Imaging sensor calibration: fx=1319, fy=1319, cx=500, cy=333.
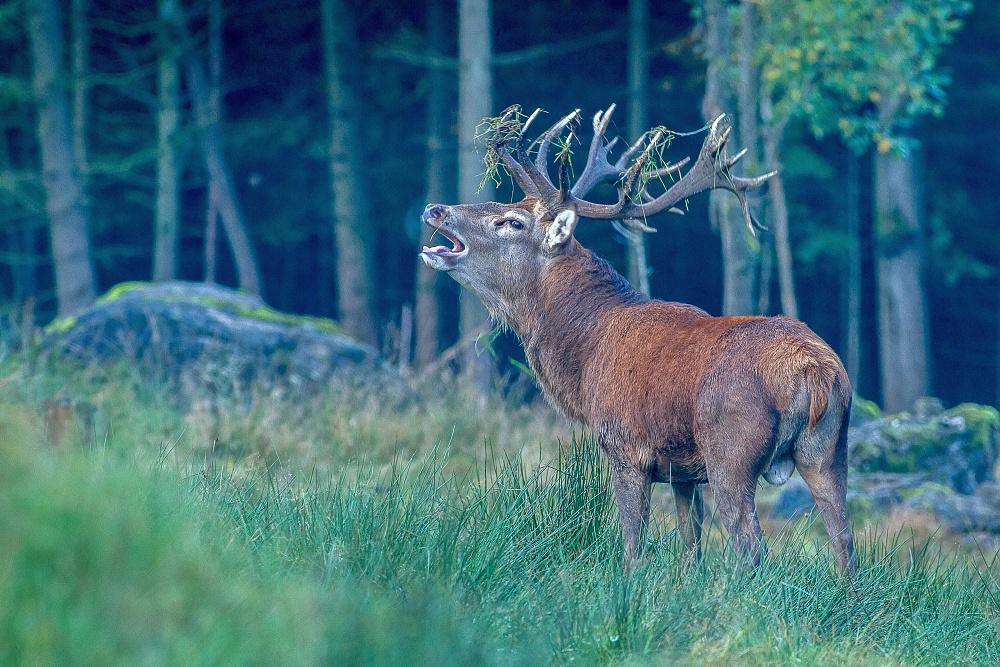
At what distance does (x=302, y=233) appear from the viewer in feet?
88.6

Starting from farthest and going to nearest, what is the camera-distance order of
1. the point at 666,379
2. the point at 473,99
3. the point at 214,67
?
the point at 214,67 < the point at 473,99 < the point at 666,379

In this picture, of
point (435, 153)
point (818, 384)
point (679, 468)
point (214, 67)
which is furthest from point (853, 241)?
point (818, 384)

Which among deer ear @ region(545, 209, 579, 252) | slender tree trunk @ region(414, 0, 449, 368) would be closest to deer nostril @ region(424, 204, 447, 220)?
deer ear @ region(545, 209, 579, 252)

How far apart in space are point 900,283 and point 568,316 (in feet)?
44.3

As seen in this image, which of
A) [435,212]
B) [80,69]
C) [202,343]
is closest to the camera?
[435,212]

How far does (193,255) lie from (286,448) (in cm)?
2089

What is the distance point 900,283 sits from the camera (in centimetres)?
1947

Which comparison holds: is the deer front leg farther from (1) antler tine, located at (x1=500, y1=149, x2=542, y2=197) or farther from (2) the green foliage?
(2) the green foliage

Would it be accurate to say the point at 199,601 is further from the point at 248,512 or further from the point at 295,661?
the point at 248,512

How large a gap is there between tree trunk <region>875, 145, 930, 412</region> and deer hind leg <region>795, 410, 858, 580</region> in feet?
44.9

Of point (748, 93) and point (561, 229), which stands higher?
point (748, 93)

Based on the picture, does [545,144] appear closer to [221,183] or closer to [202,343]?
[202,343]

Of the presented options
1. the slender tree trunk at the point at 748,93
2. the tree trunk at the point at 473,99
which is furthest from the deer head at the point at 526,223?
the tree trunk at the point at 473,99

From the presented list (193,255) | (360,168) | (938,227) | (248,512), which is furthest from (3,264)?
(248,512)
